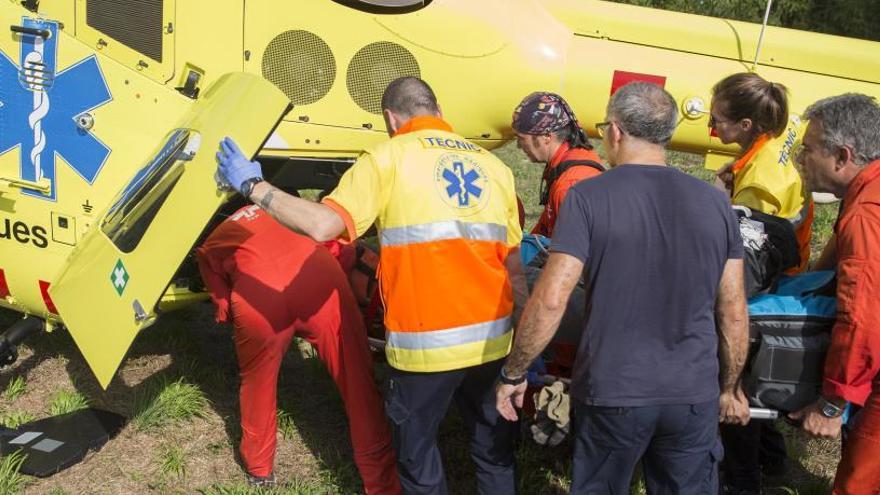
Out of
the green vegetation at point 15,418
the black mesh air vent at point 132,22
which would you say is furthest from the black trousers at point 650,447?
the green vegetation at point 15,418

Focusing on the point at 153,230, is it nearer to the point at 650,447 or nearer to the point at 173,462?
the point at 173,462

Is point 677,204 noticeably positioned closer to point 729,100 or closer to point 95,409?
point 729,100

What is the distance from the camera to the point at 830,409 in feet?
9.29

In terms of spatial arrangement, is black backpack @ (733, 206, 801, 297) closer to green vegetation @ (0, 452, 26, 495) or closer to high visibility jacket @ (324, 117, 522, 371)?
high visibility jacket @ (324, 117, 522, 371)

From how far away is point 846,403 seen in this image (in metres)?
2.83

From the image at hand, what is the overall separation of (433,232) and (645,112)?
0.81 metres

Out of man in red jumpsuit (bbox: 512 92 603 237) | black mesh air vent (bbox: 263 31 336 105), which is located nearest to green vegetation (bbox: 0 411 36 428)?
black mesh air vent (bbox: 263 31 336 105)

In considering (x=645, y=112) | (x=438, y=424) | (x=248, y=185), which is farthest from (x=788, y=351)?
(x=248, y=185)

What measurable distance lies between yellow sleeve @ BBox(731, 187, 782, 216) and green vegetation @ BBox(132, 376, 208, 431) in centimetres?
292

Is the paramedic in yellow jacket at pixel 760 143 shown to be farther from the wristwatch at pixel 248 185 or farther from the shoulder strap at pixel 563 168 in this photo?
the wristwatch at pixel 248 185

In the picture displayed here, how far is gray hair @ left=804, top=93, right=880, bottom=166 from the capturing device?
9.33ft

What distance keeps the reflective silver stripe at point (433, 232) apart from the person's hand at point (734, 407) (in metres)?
1.02

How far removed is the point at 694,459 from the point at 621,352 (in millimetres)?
483

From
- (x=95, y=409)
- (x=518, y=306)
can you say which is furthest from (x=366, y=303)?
(x=95, y=409)
